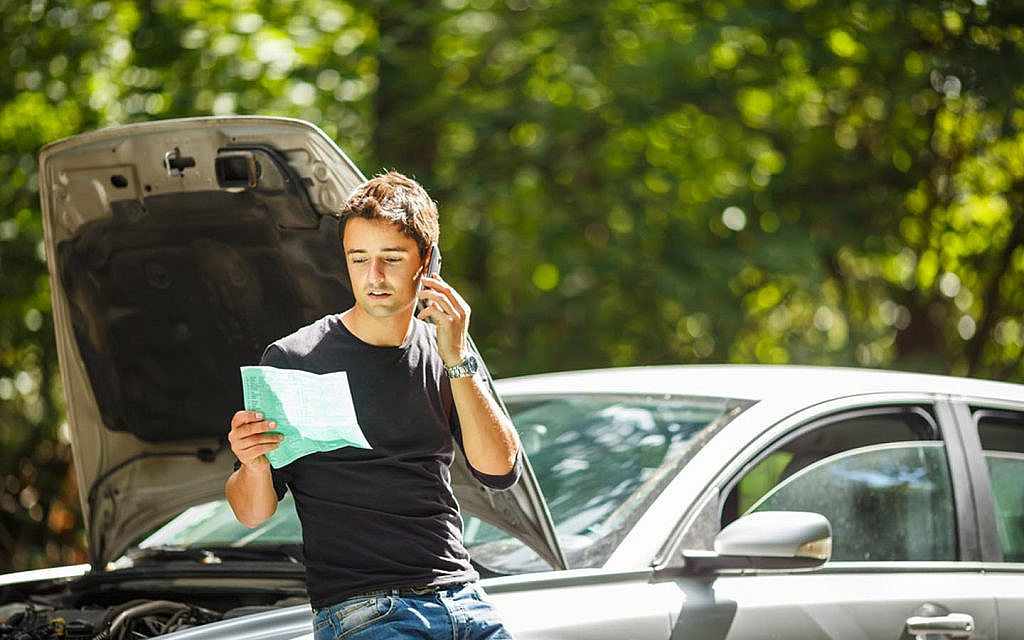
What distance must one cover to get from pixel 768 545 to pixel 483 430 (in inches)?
37.4

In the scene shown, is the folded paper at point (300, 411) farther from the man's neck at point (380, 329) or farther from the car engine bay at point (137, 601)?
the car engine bay at point (137, 601)

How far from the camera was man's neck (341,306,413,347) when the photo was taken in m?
2.29

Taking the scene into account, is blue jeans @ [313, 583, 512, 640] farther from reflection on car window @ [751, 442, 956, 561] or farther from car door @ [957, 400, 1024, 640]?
car door @ [957, 400, 1024, 640]

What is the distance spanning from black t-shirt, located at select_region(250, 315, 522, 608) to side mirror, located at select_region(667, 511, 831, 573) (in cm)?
83

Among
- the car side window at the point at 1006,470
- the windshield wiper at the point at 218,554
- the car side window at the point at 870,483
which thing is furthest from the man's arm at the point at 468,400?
the car side window at the point at 1006,470

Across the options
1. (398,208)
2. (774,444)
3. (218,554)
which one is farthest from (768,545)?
(218,554)

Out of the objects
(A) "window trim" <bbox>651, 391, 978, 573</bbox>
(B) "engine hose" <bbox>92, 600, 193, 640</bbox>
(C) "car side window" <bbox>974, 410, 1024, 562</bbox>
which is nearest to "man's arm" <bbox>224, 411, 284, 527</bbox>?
(B) "engine hose" <bbox>92, 600, 193, 640</bbox>

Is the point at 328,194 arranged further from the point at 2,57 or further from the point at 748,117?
the point at 748,117

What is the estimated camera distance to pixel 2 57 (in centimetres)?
743

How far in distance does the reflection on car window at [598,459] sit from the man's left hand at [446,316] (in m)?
0.95

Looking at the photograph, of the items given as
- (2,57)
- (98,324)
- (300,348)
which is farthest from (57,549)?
(300,348)

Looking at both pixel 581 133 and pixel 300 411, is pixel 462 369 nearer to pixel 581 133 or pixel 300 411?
→ pixel 300 411

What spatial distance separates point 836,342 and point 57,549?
5.95 m

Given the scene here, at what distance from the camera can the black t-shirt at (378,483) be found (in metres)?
2.22
